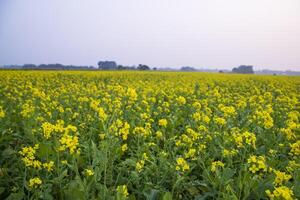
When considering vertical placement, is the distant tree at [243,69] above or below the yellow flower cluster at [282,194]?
below

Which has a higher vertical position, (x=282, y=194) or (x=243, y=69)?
(x=282, y=194)

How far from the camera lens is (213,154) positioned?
13.6 feet

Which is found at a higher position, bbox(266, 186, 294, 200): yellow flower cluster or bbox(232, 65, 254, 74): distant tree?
bbox(266, 186, 294, 200): yellow flower cluster

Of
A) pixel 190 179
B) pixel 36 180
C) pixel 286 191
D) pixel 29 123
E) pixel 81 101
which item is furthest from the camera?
pixel 81 101

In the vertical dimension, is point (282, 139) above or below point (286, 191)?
below

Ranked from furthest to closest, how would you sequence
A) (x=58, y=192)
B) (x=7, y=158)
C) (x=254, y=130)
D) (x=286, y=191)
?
(x=254, y=130), (x=7, y=158), (x=58, y=192), (x=286, y=191)

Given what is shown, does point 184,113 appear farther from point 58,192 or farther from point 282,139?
point 58,192

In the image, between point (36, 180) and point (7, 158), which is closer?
point (36, 180)

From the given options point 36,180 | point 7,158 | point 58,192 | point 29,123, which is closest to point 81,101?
point 29,123

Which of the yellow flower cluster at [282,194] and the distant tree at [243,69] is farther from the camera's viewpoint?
the distant tree at [243,69]

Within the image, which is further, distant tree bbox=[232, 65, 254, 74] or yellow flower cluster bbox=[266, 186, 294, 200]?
distant tree bbox=[232, 65, 254, 74]

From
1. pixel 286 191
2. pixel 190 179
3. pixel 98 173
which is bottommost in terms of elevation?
pixel 190 179

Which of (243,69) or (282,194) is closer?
(282,194)

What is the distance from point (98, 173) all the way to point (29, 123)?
7.07ft
